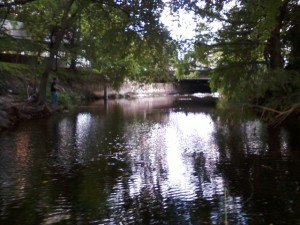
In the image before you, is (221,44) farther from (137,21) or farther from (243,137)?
(137,21)

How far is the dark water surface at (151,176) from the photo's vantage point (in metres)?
8.09

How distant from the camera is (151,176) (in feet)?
36.2

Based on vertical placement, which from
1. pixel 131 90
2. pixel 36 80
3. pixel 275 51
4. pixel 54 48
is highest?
pixel 54 48

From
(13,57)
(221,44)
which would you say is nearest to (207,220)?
(221,44)

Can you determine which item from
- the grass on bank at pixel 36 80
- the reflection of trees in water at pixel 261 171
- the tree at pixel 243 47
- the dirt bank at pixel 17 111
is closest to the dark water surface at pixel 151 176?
the reflection of trees in water at pixel 261 171

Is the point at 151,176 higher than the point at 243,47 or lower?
lower

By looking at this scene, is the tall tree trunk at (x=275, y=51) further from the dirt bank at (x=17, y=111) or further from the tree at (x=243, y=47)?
the dirt bank at (x=17, y=111)

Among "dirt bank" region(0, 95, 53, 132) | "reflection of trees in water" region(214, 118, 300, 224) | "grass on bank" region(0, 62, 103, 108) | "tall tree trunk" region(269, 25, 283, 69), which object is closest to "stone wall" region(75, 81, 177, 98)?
"grass on bank" region(0, 62, 103, 108)

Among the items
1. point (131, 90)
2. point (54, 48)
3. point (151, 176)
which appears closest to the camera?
point (151, 176)

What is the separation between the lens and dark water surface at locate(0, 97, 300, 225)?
8.09 m

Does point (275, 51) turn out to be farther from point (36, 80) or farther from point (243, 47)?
point (36, 80)

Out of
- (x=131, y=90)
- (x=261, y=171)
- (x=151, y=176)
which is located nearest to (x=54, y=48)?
(x=151, y=176)

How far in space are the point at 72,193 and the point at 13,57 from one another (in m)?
30.3

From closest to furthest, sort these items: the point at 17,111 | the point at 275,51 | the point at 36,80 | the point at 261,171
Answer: the point at 261,171, the point at 275,51, the point at 17,111, the point at 36,80
